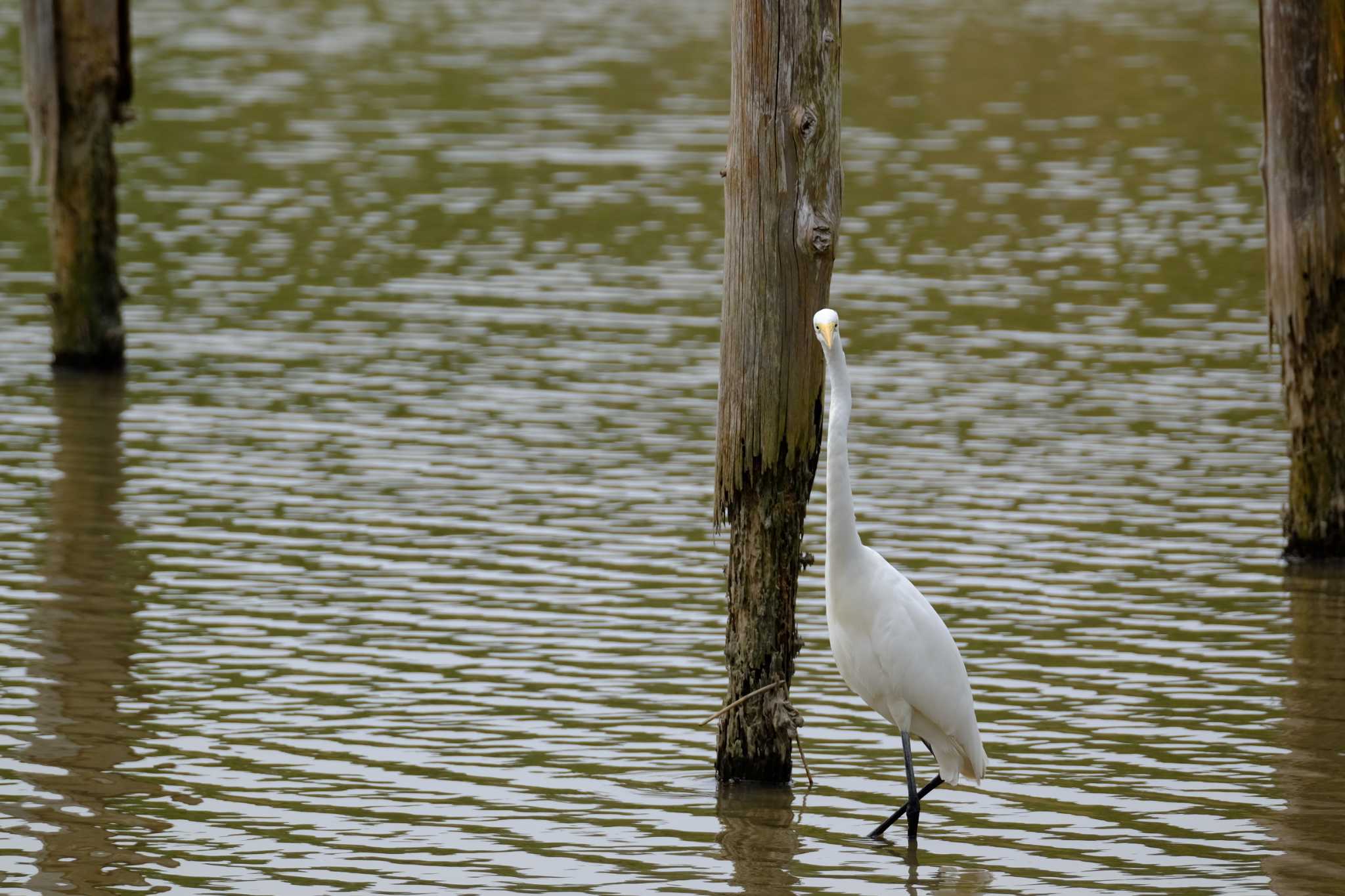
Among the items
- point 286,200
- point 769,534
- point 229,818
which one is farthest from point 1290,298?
point 286,200

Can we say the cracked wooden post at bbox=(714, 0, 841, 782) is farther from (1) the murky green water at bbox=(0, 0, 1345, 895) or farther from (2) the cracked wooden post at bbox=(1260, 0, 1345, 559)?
(2) the cracked wooden post at bbox=(1260, 0, 1345, 559)

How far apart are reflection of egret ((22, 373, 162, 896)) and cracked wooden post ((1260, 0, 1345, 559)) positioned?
6.45 metres

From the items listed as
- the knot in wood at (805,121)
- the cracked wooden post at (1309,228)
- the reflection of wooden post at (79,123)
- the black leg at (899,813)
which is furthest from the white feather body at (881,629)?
the reflection of wooden post at (79,123)

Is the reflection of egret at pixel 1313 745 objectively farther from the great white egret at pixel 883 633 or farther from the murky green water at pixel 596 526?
the great white egret at pixel 883 633

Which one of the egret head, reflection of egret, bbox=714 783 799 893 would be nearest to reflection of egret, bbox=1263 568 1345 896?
reflection of egret, bbox=714 783 799 893

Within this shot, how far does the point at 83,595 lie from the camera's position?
11.3 m

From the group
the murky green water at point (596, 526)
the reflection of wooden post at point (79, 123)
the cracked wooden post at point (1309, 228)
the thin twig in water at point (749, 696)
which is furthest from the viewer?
the reflection of wooden post at point (79, 123)

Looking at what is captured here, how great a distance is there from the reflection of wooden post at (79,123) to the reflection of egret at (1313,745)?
9335mm

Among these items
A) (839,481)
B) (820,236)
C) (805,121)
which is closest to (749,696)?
(839,481)

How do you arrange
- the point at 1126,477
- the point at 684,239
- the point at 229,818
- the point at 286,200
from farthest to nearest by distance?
the point at 286,200 < the point at 684,239 < the point at 1126,477 < the point at 229,818

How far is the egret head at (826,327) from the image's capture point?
25.4ft

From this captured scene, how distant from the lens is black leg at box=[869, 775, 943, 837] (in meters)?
7.91

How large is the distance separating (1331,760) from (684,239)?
1402 centimetres

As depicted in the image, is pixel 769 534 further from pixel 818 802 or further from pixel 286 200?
pixel 286 200
